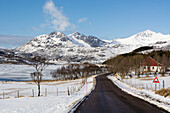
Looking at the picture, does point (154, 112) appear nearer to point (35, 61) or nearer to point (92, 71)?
point (35, 61)

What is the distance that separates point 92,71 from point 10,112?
498 feet

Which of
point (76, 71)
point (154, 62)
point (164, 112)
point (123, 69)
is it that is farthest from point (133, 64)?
point (164, 112)

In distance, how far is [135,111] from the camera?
1333 cm

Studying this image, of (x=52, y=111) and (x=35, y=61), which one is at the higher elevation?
(x=35, y=61)

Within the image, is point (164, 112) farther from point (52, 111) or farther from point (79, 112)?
point (52, 111)

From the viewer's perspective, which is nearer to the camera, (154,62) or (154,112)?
(154,112)

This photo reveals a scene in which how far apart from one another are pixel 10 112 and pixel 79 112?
500 cm

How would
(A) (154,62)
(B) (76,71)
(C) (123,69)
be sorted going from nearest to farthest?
(C) (123,69)
(A) (154,62)
(B) (76,71)

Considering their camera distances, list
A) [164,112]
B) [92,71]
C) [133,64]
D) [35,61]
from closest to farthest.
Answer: [164,112] < [35,61] < [133,64] < [92,71]

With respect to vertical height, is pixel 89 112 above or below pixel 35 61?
below

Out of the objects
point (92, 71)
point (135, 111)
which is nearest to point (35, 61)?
point (135, 111)

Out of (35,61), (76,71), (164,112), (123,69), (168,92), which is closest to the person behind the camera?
(164,112)

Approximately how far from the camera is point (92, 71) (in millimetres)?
164500

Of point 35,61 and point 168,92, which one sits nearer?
point 168,92
